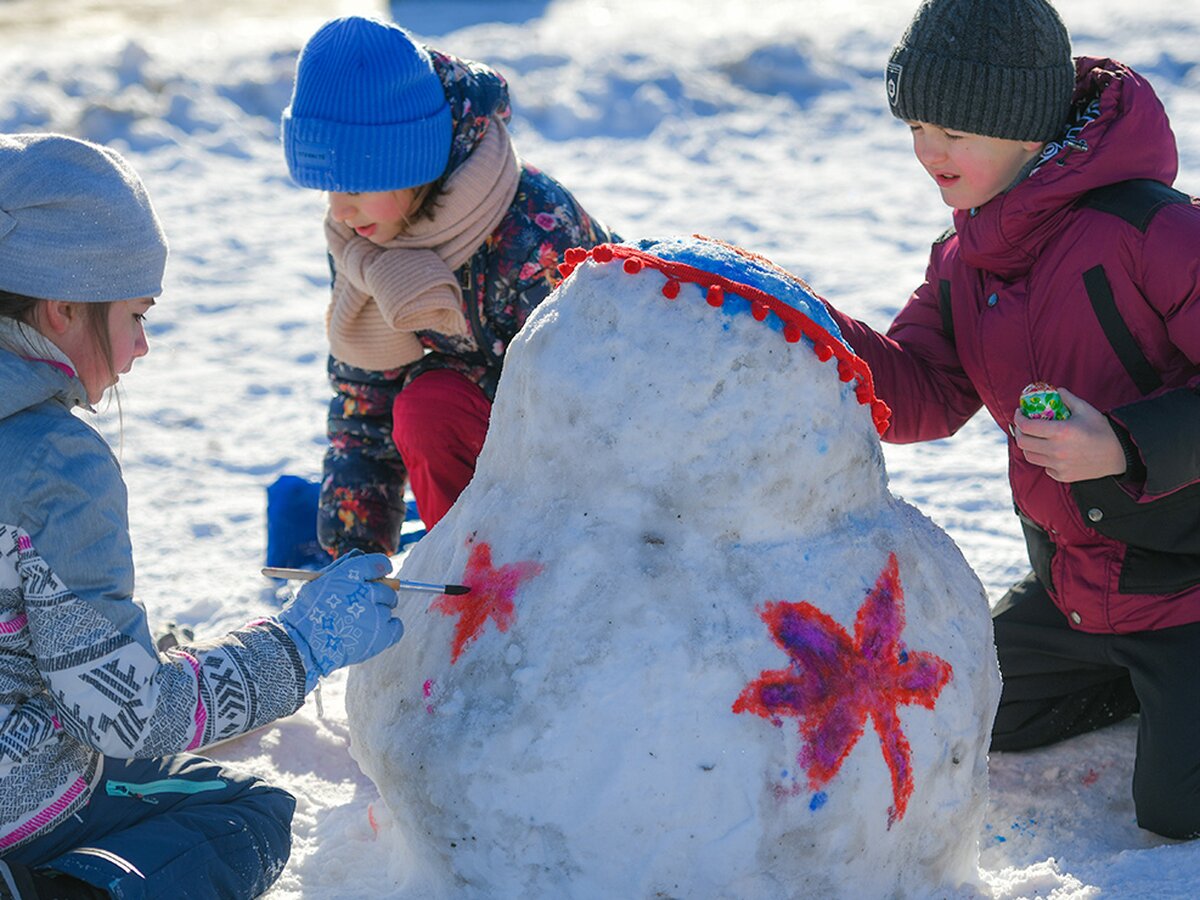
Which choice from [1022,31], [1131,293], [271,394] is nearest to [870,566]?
[1131,293]

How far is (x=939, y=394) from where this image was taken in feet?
9.24

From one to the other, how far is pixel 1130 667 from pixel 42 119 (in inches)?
236

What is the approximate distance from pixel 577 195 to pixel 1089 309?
4.42 m

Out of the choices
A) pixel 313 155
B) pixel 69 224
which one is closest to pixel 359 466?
pixel 313 155

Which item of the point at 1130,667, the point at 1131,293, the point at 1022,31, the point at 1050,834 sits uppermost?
the point at 1022,31

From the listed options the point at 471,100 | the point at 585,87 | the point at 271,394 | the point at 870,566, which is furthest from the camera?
the point at 585,87

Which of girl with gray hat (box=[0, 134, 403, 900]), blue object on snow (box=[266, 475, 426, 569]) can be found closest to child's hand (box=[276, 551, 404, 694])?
girl with gray hat (box=[0, 134, 403, 900])

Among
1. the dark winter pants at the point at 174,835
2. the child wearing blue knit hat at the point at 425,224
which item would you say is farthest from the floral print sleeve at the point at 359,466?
the dark winter pants at the point at 174,835

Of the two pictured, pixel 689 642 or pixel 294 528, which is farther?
pixel 294 528

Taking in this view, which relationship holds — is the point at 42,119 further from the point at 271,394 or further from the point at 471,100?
the point at 471,100

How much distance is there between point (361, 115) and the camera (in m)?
3.01

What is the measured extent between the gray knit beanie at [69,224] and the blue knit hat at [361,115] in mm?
892

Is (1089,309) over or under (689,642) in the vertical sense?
over

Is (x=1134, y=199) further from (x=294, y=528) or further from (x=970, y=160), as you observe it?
(x=294, y=528)
